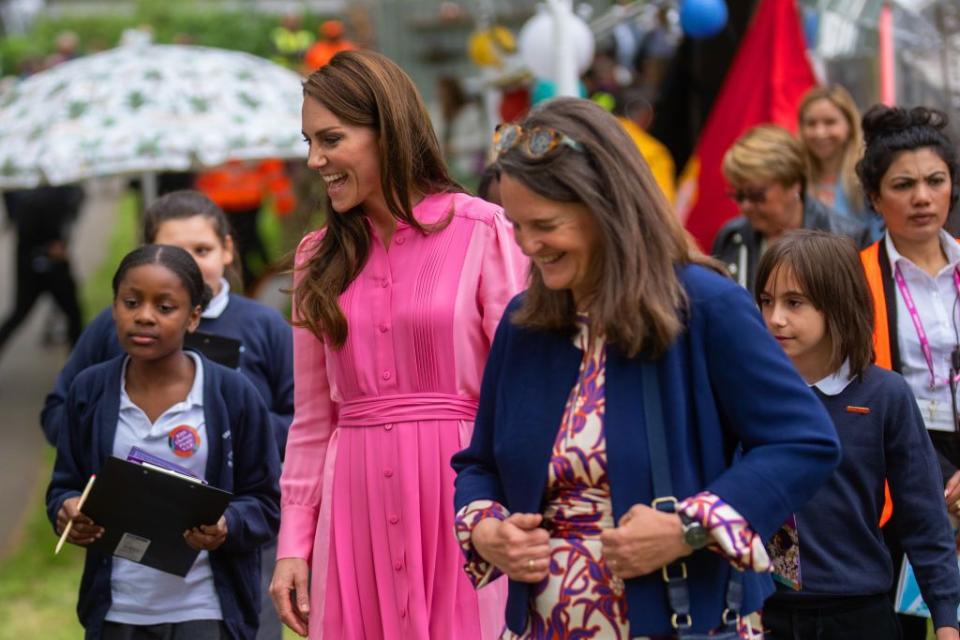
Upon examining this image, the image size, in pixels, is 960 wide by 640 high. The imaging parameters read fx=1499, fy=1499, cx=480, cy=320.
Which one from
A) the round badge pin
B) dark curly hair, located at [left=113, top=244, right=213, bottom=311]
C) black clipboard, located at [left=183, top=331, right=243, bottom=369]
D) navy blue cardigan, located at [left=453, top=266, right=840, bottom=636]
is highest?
dark curly hair, located at [left=113, top=244, right=213, bottom=311]

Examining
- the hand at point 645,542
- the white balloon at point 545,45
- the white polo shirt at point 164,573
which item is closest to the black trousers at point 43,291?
the white balloon at point 545,45

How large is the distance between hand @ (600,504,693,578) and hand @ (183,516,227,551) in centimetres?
180

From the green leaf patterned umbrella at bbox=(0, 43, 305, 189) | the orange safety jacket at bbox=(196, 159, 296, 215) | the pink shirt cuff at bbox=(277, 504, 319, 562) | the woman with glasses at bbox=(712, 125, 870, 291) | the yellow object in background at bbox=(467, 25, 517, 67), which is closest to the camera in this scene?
the pink shirt cuff at bbox=(277, 504, 319, 562)

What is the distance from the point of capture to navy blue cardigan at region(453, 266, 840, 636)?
2680 millimetres

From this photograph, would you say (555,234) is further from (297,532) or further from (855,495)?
(855,495)

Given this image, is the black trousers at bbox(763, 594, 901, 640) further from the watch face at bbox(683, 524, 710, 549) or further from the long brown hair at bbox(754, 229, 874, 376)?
the watch face at bbox(683, 524, 710, 549)

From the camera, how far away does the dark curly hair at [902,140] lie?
472 cm

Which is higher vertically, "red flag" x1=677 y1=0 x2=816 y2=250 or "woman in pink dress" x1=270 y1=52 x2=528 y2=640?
"red flag" x1=677 y1=0 x2=816 y2=250

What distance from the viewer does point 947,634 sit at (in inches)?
144

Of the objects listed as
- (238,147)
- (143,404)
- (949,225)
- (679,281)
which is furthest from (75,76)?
(679,281)

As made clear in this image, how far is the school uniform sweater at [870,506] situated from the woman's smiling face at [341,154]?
1.37 metres

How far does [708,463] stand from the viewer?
274 cm

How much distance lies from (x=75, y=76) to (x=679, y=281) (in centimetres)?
675

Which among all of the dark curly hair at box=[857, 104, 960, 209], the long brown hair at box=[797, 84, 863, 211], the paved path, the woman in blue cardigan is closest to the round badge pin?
the woman in blue cardigan
